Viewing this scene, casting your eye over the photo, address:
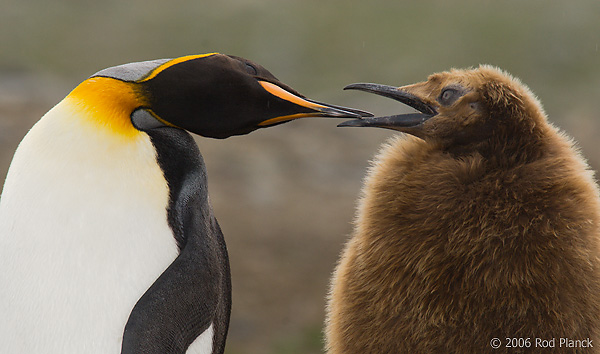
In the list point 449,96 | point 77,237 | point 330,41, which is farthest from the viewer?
point 330,41

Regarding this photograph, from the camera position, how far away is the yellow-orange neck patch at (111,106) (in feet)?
3.17

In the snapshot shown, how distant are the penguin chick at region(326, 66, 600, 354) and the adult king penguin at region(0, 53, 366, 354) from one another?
0.49ft

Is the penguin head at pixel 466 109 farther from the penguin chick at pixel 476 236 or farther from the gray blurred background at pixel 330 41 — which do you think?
the gray blurred background at pixel 330 41

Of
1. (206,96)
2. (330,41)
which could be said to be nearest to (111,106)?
(206,96)

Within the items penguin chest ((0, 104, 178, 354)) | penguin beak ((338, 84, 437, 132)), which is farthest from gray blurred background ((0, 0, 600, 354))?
penguin chest ((0, 104, 178, 354))

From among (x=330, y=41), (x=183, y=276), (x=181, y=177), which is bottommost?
(x=330, y=41)

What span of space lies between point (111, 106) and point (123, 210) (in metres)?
0.15

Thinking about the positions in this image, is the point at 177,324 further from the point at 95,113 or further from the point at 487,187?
the point at 487,187

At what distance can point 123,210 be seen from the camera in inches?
38.0

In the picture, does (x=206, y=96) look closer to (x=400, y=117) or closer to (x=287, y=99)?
(x=287, y=99)

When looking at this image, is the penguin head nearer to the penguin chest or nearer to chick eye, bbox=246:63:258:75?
chick eye, bbox=246:63:258:75

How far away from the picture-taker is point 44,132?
98 centimetres

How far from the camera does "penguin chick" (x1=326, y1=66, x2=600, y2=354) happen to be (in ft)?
3.08

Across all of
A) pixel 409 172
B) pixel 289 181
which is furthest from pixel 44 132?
pixel 289 181
